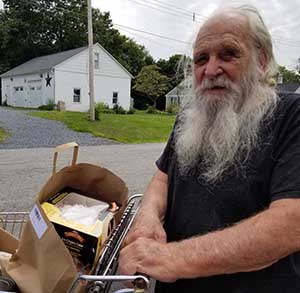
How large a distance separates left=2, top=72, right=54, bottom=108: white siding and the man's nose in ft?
92.6

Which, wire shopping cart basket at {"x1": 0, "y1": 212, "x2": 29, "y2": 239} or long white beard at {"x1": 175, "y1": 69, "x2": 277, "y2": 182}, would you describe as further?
wire shopping cart basket at {"x1": 0, "y1": 212, "x2": 29, "y2": 239}

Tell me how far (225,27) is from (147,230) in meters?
0.85

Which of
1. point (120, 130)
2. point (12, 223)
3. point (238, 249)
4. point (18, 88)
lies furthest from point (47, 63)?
point (238, 249)

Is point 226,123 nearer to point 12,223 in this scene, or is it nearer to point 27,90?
point 12,223

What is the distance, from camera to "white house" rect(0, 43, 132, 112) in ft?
94.5

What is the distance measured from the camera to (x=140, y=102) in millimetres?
42688

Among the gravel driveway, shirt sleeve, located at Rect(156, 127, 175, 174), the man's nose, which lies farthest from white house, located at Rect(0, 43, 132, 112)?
the man's nose

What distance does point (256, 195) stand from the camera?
4.26 ft

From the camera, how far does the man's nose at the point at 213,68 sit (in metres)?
1.49

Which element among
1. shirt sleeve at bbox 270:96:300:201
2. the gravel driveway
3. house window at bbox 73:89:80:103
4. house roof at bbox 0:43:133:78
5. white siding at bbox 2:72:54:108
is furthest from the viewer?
white siding at bbox 2:72:54:108

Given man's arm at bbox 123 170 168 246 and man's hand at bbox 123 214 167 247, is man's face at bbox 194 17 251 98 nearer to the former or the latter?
man's arm at bbox 123 170 168 246

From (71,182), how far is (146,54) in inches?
1934

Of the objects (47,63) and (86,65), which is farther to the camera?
(47,63)

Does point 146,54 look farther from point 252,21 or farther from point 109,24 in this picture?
point 252,21
